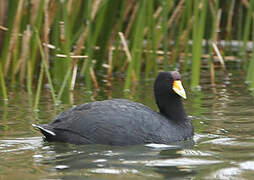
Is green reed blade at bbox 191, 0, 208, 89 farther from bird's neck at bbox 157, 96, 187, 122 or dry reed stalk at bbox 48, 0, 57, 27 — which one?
dry reed stalk at bbox 48, 0, 57, 27

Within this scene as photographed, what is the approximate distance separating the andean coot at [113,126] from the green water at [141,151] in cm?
8

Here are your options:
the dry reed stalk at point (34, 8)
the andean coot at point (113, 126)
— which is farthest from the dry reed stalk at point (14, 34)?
the andean coot at point (113, 126)

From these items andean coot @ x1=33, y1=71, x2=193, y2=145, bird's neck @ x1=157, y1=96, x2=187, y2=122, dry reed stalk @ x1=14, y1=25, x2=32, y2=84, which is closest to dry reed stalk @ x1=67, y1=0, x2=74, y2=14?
dry reed stalk @ x1=14, y1=25, x2=32, y2=84

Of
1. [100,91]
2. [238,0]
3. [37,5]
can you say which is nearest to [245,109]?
[100,91]

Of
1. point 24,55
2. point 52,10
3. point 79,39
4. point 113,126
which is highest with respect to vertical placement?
point 52,10

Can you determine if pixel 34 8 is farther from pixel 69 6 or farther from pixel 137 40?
pixel 137 40

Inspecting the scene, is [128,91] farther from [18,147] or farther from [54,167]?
[54,167]

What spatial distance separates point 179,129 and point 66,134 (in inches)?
41.6

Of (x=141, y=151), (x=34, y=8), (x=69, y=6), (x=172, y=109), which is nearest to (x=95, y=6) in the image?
(x=69, y=6)

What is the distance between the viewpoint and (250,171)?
15.5ft

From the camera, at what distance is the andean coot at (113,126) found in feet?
19.1

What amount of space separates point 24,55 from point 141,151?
3.15m

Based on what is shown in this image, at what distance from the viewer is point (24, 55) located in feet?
27.1

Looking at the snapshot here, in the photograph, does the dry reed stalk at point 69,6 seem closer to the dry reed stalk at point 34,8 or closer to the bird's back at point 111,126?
the dry reed stalk at point 34,8
